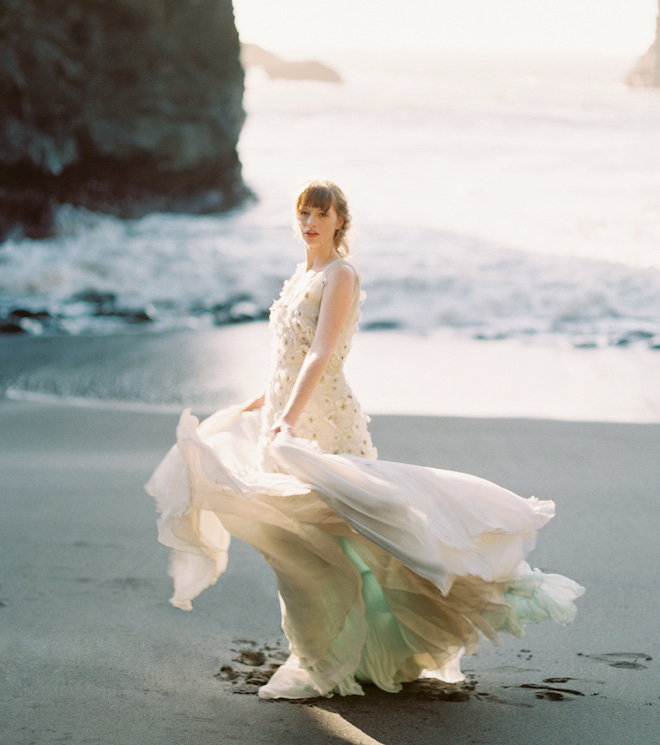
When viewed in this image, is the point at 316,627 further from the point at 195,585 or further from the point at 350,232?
the point at 350,232

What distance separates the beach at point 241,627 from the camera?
2658 mm

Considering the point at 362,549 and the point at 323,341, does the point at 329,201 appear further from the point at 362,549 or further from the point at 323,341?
the point at 362,549

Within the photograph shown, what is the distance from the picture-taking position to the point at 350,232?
2953mm

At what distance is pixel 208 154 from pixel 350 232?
14276mm

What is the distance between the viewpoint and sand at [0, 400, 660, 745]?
2650 millimetres

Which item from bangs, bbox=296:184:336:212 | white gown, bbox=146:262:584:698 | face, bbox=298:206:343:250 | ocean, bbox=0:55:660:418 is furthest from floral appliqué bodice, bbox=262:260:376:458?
ocean, bbox=0:55:660:418

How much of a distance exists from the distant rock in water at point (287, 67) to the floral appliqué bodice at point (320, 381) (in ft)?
89.3

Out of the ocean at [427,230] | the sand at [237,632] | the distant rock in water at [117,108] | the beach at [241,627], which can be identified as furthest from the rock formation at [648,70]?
the sand at [237,632]

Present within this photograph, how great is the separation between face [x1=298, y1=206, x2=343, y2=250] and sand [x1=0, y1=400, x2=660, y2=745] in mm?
1532

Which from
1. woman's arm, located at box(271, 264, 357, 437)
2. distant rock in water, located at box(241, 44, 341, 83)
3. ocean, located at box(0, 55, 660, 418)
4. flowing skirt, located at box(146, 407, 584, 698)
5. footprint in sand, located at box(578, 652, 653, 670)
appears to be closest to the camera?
flowing skirt, located at box(146, 407, 584, 698)

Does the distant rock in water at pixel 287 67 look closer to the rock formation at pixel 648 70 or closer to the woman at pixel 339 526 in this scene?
the rock formation at pixel 648 70

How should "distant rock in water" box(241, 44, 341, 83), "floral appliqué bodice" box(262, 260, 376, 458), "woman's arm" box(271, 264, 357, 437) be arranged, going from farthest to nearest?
"distant rock in water" box(241, 44, 341, 83)
"floral appliqué bodice" box(262, 260, 376, 458)
"woman's arm" box(271, 264, 357, 437)

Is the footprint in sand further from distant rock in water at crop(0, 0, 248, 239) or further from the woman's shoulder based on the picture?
distant rock in water at crop(0, 0, 248, 239)

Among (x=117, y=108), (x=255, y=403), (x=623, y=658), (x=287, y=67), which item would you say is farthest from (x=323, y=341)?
(x=287, y=67)
